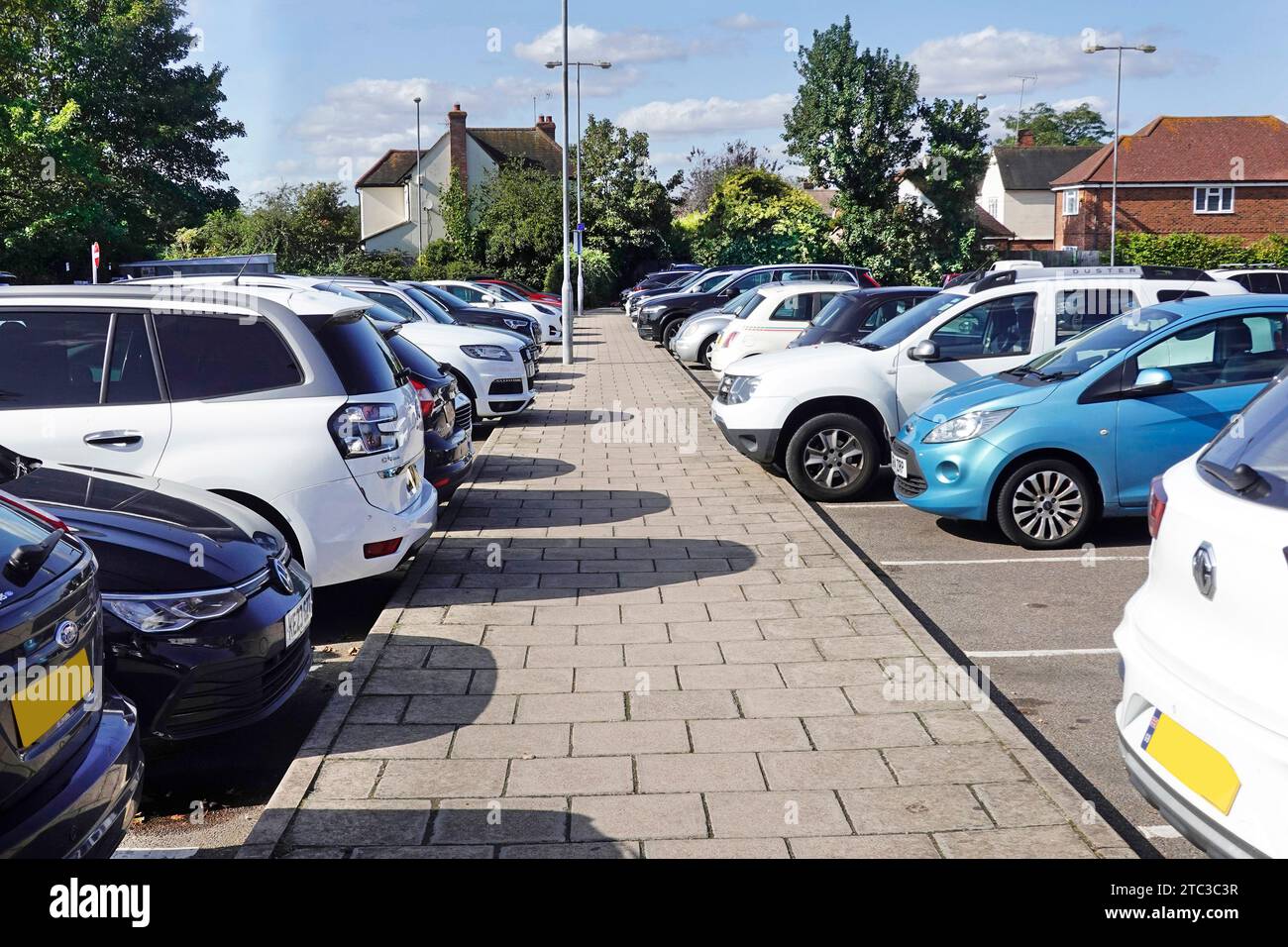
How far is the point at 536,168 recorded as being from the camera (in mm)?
57938

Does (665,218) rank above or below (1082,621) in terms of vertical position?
above

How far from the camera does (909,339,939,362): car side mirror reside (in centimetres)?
1047

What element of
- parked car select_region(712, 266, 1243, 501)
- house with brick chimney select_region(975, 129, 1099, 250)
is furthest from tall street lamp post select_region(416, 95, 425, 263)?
parked car select_region(712, 266, 1243, 501)

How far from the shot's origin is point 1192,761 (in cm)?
345

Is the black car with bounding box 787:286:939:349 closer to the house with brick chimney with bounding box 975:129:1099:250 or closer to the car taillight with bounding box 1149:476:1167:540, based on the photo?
the car taillight with bounding box 1149:476:1167:540

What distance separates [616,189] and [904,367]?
48.4 metres

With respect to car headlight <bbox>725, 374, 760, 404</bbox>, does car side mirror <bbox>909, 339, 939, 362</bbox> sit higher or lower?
higher

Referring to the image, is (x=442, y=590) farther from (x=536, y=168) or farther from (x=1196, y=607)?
(x=536, y=168)

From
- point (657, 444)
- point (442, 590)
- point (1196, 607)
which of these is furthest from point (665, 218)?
point (1196, 607)

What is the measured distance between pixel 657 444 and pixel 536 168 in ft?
152

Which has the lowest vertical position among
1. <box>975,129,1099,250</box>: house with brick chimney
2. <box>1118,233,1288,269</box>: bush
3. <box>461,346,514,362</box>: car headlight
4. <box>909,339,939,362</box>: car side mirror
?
<box>461,346,514,362</box>: car headlight

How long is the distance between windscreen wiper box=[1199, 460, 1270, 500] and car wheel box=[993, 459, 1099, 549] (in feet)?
16.3
